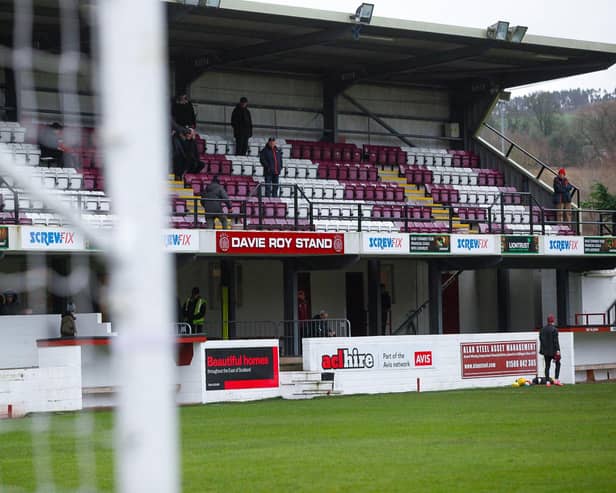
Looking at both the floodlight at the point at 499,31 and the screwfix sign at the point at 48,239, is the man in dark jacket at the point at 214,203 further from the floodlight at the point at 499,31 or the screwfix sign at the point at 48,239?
the floodlight at the point at 499,31

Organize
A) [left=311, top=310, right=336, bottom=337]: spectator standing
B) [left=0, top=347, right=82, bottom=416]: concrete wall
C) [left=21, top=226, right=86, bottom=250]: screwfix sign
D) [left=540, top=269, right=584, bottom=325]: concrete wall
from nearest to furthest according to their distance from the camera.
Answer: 1. [left=0, top=347, right=82, bottom=416]: concrete wall
2. [left=21, top=226, right=86, bottom=250]: screwfix sign
3. [left=311, top=310, right=336, bottom=337]: spectator standing
4. [left=540, top=269, right=584, bottom=325]: concrete wall

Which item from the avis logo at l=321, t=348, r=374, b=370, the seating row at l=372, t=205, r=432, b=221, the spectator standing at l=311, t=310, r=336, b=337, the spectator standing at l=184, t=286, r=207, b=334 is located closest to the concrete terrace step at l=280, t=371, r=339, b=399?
the avis logo at l=321, t=348, r=374, b=370

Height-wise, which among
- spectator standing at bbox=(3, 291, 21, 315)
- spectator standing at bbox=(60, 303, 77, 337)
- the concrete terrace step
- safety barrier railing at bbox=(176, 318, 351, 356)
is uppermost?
spectator standing at bbox=(3, 291, 21, 315)

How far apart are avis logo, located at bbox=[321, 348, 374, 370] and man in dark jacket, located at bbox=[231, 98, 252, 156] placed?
964 centimetres

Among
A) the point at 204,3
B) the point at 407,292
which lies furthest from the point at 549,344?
the point at 204,3

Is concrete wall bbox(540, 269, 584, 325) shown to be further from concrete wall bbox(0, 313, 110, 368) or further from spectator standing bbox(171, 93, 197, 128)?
concrete wall bbox(0, 313, 110, 368)

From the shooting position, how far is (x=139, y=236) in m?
2.93

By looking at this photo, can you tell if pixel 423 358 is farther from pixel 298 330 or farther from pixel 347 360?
pixel 298 330

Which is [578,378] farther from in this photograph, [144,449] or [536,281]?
[144,449]

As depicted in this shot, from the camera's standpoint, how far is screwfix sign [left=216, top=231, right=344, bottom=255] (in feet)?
83.6

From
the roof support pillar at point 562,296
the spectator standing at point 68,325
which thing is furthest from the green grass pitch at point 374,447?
the roof support pillar at point 562,296

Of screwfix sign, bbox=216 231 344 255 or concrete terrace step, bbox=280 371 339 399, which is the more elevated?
screwfix sign, bbox=216 231 344 255

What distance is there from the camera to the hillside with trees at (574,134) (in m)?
83.3

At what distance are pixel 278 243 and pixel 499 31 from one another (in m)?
9.84
